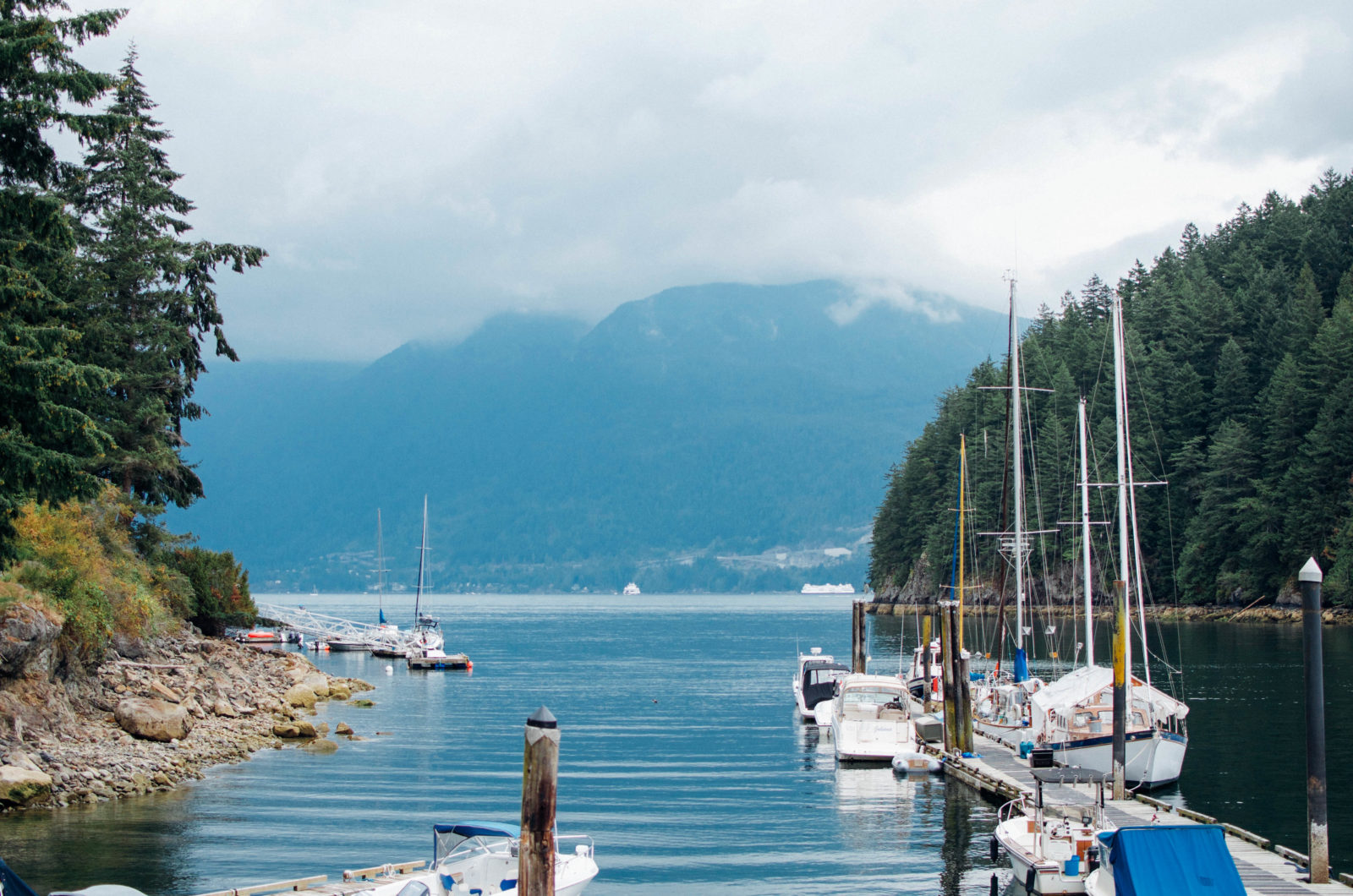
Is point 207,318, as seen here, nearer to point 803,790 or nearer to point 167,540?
point 167,540

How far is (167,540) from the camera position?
55594mm

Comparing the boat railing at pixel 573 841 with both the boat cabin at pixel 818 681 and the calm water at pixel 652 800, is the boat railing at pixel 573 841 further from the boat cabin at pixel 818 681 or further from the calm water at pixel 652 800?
the boat cabin at pixel 818 681

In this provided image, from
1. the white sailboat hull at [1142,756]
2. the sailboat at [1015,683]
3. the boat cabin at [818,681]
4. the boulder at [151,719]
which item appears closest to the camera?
the white sailboat hull at [1142,756]

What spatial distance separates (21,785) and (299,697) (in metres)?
25.8

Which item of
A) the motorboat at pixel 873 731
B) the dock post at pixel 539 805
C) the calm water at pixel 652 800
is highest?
the dock post at pixel 539 805

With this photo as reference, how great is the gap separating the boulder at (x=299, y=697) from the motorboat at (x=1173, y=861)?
1635 inches

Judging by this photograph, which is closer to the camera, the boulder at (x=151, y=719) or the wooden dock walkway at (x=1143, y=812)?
the wooden dock walkway at (x=1143, y=812)

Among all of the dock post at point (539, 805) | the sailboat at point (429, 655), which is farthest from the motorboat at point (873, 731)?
the sailboat at point (429, 655)

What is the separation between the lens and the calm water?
81.6 ft

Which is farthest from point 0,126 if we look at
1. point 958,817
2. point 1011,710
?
point 1011,710

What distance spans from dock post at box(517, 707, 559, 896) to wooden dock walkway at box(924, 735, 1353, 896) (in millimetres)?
11384

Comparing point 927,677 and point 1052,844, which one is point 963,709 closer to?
point 927,677

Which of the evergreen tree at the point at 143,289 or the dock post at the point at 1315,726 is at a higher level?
the evergreen tree at the point at 143,289

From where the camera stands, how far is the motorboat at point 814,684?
52709 millimetres
